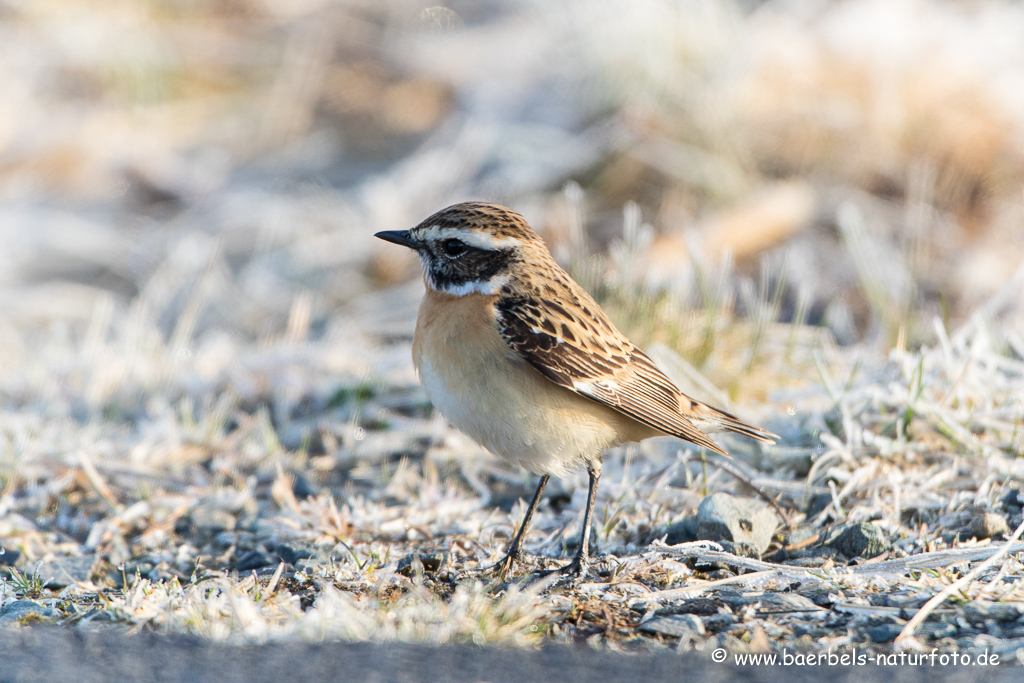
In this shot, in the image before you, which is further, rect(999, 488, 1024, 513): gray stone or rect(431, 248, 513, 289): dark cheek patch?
rect(431, 248, 513, 289): dark cheek patch

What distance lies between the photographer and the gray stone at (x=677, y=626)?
431 cm

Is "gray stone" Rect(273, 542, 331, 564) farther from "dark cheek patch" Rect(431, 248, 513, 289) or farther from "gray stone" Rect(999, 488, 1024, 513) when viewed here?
"gray stone" Rect(999, 488, 1024, 513)

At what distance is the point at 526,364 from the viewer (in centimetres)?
530

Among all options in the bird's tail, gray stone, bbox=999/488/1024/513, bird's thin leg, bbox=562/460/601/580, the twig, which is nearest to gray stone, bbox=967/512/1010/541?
gray stone, bbox=999/488/1024/513

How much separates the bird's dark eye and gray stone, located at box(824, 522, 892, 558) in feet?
8.05

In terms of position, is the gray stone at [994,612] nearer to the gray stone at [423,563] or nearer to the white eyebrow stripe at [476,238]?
the gray stone at [423,563]

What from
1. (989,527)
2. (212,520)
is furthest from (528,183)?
(989,527)

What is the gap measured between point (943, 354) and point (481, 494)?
3056mm

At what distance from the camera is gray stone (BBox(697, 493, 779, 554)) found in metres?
5.30

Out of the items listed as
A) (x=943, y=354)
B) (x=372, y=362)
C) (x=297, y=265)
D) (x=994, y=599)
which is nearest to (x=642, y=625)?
(x=994, y=599)

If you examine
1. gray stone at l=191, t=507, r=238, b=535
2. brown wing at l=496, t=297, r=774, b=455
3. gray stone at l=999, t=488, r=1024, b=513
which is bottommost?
gray stone at l=191, t=507, r=238, b=535

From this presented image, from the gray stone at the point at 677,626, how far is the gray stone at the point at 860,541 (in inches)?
44.5

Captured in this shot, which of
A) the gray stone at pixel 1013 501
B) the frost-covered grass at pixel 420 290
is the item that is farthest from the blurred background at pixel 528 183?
the gray stone at pixel 1013 501

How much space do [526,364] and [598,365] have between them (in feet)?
1.42
